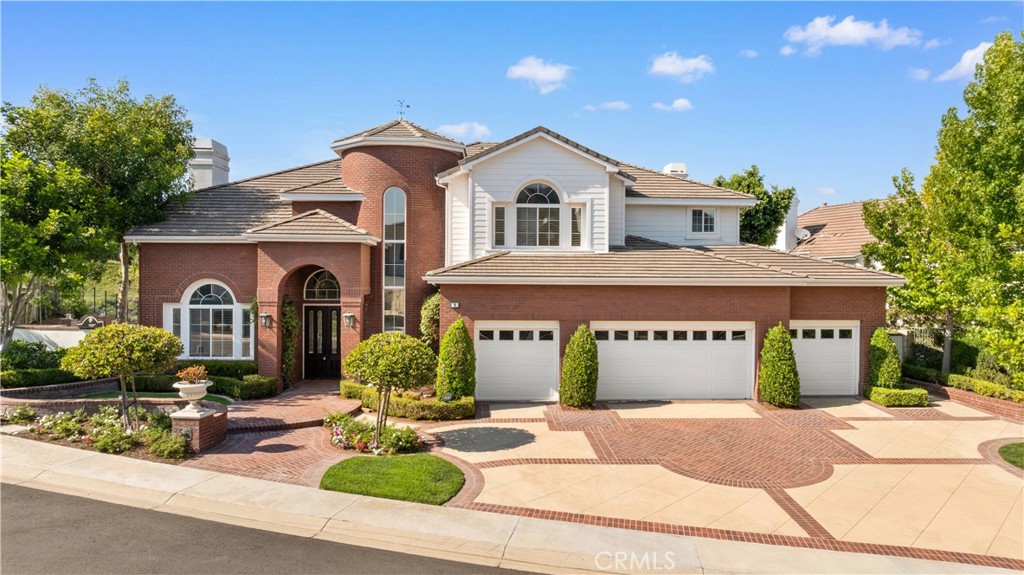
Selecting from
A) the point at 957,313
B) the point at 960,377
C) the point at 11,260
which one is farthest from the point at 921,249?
the point at 11,260

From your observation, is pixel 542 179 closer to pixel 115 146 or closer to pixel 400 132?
pixel 400 132

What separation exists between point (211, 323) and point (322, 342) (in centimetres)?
355

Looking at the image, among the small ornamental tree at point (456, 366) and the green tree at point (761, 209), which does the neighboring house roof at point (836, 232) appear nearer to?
the green tree at point (761, 209)

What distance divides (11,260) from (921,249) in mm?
26860

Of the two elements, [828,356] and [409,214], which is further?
[409,214]

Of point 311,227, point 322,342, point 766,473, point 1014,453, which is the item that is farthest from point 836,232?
point 311,227

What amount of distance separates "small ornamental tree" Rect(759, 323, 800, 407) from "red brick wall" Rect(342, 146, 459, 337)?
10.6m

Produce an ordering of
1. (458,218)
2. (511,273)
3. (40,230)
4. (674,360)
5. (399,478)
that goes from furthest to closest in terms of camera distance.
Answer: (458,218)
(674,360)
(511,273)
(40,230)
(399,478)

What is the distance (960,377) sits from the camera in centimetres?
1723

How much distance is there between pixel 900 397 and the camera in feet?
52.3

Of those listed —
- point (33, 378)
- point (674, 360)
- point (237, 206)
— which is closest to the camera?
point (33, 378)

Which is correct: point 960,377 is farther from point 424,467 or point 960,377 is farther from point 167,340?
point 167,340

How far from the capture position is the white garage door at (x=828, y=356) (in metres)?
17.2

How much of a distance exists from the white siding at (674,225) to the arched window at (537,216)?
154 inches
